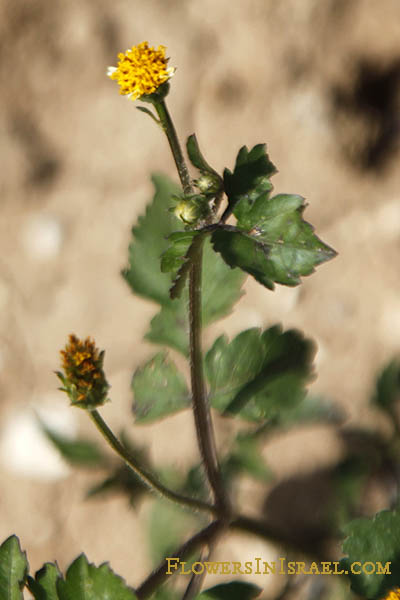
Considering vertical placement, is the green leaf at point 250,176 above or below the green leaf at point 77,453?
above

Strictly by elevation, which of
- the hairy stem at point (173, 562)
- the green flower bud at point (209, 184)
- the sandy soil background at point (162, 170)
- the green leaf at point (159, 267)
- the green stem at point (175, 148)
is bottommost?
the hairy stem at point (173, 562)

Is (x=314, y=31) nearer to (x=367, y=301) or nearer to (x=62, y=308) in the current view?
(x=367, y=301)

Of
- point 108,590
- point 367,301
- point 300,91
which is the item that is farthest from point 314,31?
point 108,590

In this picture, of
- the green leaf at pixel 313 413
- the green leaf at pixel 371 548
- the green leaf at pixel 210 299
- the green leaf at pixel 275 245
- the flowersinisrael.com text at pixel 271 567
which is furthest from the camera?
the green leaf at pixel 313 413

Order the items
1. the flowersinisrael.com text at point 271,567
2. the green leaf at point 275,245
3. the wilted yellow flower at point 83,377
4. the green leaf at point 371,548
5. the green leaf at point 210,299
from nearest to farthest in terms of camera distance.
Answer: the green leaf at point 275,245 < the wilted yellow flower at point 83,377 < the green leaf at point 371,548 < the green leaf at point 210,299 < the flowersinisrael.com text at point 271,567

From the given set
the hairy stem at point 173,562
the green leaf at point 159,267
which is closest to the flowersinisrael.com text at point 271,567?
the hairy stem at point 173,562

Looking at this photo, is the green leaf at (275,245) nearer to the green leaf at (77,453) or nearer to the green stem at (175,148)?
the green stem at (175,148)

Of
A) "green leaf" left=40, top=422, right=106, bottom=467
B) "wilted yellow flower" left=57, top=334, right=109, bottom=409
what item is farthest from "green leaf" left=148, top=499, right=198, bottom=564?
"wilted yellow flower" left=57, top=334, right=109, bottom=409
